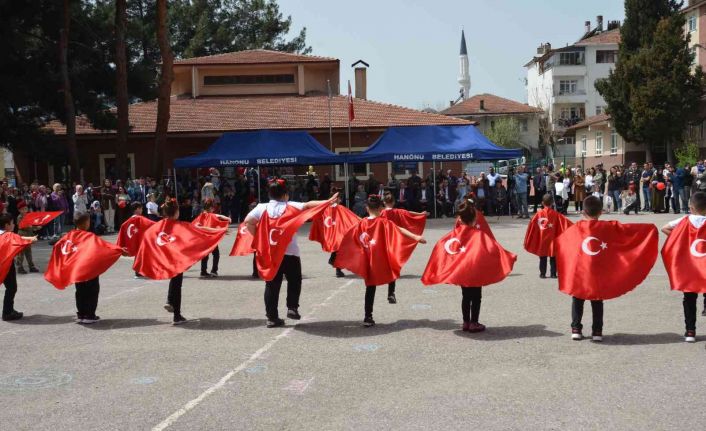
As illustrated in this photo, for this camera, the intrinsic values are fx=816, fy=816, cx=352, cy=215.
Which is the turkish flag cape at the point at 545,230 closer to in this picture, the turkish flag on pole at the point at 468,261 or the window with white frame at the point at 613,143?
the turkish flag on pole at the point at 468,261

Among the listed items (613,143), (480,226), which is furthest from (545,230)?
(613,143)

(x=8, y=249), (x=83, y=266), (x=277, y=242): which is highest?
(x=277, y=242)

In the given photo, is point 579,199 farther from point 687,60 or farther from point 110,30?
point 687,60

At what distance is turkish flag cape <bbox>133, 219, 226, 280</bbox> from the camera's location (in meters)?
10.6

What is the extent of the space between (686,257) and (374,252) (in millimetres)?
3608

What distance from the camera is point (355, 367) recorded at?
790 centimetres

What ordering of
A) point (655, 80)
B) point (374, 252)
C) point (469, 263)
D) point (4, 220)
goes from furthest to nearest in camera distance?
point (655, 80) → point (4, 220) → point (374, 252) → point (469, 263)

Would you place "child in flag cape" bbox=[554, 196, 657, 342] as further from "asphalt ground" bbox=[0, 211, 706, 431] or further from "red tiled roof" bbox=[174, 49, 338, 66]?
"red tiled roof" bbox=[174, 49, 338, 66]

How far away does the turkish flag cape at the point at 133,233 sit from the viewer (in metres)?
12.9

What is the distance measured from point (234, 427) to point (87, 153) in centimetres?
3816

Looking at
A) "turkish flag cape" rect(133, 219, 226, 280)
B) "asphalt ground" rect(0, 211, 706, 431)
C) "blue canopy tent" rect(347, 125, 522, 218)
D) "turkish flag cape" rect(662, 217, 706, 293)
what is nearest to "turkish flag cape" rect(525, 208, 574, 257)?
"asphalt ground" rect(0, 211, 706, 431)

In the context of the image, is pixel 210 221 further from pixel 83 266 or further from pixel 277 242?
pixel 277 242

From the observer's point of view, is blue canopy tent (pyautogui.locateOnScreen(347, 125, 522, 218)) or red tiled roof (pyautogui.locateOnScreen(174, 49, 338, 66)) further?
red tiled roof (pyautogui.locateOnScreen(174, 49, 338, 66))

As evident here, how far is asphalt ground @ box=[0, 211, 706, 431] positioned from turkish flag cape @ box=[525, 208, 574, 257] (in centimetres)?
165
